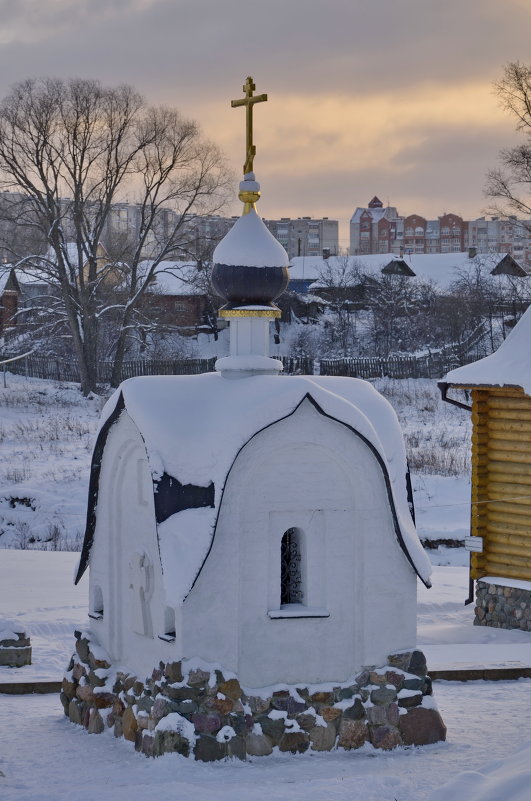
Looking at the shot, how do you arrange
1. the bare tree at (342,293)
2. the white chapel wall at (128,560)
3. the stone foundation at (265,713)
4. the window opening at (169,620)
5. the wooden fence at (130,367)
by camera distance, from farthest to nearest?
the bare tree at (342,293) → the wooden fence at (130,367) → the white chapel wall at (128,560) → the window opening at (169,620) → the stone foundation at (265,713)

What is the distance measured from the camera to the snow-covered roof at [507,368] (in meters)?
13.1

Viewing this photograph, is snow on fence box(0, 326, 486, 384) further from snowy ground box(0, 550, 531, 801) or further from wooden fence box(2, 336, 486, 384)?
snowy ground box(0, 550, 531, 801)

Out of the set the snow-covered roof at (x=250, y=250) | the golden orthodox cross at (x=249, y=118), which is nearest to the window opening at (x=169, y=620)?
the snow-covered roof at (x=250, y=250)

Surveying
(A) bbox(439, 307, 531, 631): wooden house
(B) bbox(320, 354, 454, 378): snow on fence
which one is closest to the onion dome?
(A) bbox(439, 307, 531, 631): wooden house

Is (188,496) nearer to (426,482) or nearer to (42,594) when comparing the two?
(42,594)

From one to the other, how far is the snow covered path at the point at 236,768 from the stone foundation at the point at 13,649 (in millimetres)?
2128

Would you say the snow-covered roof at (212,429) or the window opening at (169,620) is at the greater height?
the snow-covered roof at (212,429)

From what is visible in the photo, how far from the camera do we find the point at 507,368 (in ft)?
43.8

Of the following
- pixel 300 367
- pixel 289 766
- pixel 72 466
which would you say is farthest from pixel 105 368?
pixel 289 766

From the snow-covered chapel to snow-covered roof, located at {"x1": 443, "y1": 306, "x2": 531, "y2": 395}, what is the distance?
4.68m

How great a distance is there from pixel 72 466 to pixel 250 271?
1346 centimetres

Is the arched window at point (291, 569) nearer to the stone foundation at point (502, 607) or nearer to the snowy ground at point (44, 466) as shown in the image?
the stone foundation at point (502, 607)

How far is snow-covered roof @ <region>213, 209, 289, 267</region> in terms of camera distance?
892cm

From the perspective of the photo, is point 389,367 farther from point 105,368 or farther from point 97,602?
point 97,602
